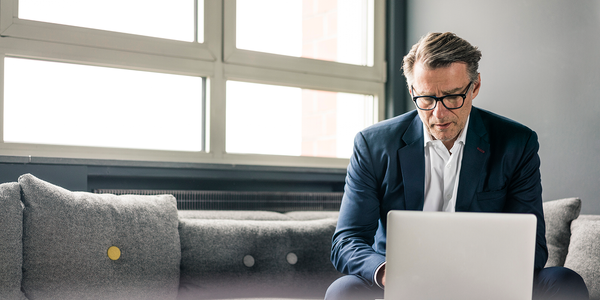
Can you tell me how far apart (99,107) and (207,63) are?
579 millimetres

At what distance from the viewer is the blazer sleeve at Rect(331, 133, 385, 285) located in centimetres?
141

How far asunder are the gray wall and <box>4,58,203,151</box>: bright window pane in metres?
1.54

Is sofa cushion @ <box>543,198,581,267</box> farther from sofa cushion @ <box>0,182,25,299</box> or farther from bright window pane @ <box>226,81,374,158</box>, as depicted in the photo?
sofa cushion @ <box>0,182,25,299</box>

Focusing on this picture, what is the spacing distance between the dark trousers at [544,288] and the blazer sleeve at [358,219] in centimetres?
3

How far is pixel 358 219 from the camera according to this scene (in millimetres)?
1528

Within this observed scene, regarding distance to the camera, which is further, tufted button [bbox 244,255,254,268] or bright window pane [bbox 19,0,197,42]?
bright window pane [bbox 19,0,197,42]

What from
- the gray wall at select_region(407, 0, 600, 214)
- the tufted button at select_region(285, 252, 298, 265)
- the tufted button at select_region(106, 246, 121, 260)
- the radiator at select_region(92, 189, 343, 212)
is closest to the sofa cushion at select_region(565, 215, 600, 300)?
the gray wall at select_region(407, 0, 600, 214)

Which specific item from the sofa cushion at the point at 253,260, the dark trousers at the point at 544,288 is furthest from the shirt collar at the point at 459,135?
the sofa cushion at the point at 253,260

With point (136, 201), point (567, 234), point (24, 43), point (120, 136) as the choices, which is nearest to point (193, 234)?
point (136, 201)

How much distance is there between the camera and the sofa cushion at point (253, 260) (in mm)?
1953

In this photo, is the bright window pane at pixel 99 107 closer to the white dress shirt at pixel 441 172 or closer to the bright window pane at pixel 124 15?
the bright window pane at pixel 124 15

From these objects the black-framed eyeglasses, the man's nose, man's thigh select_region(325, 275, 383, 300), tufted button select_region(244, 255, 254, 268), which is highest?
the black-framed eyeglasses

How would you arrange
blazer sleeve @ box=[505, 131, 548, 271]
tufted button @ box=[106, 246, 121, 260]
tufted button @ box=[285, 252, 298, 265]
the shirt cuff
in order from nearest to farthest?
the shirt cuff
blazer sleeve @ box=[505, 131, 548, 271]
tufted button @ box=[106, 246, 121, 260]
tufted button @ box=[285, 252, 298, 265]

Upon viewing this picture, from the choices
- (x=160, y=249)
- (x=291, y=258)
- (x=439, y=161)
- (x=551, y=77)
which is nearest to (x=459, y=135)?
(x=439, y=161)
